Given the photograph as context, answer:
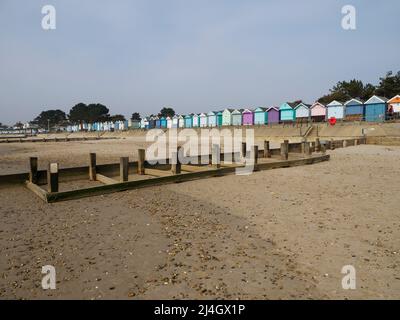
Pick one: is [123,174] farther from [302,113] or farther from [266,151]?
[302,113]

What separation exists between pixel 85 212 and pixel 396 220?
290 inches

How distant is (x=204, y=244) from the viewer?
545 centimetres

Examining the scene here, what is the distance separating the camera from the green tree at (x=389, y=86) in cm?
6750

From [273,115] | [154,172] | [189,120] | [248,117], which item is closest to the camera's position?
[154,172]

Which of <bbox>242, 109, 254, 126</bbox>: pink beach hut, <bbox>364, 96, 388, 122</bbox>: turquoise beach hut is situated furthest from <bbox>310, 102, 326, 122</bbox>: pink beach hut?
<bbox>242, 109, 254, 126</bbox>: pink beach hut

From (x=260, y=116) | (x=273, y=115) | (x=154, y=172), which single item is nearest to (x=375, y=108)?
(x=273, y=115)

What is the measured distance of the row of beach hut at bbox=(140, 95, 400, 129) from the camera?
50812 millimetres

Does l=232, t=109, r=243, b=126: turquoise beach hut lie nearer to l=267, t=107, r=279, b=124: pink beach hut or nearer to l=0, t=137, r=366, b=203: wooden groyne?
l=267, t=107, r=279, b=124: pink beach hut

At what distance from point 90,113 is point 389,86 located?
433 ft

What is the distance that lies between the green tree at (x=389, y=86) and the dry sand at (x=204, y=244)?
71.2 metres

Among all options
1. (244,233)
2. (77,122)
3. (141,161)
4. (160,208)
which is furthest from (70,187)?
(77,122)

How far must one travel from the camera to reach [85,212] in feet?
24.8

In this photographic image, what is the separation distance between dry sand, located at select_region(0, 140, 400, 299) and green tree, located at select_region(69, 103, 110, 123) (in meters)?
153
